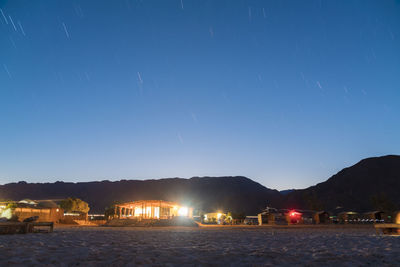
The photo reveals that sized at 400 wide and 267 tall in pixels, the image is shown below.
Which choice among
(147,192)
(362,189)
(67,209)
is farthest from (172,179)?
(67,209)

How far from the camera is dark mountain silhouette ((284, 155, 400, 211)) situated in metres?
83.3

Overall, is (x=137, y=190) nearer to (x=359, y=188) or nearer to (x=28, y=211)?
(x=359, y=188)

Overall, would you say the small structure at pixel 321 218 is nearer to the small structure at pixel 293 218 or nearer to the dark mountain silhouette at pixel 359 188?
the small structure at pixel 293 218

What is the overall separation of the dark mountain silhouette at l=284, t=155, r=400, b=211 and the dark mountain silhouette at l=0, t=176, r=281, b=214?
27520 mm

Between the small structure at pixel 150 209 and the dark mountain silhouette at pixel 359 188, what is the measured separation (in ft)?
161

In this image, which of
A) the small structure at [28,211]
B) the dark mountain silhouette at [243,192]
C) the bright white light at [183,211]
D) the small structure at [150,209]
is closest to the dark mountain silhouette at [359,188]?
the dark mountain silhouette at [243,192]

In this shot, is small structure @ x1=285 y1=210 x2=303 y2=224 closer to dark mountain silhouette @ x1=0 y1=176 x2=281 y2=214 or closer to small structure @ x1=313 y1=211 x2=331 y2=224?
small structure @ x1=313 y1=211 x2=331 y2=224

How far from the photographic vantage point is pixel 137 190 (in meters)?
146

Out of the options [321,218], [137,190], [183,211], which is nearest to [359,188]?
[321,218]

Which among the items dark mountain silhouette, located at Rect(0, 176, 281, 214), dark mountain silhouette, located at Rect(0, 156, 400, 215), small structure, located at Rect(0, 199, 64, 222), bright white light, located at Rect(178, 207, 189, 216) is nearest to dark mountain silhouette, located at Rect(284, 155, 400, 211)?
dark mountain silhouette, located at Rect(0, 156, 400, 215)

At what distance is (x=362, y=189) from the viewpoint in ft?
301

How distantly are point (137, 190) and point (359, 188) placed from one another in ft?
325

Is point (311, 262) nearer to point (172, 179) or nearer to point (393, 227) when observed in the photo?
point (393, 227)

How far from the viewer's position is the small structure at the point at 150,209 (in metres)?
35.0
